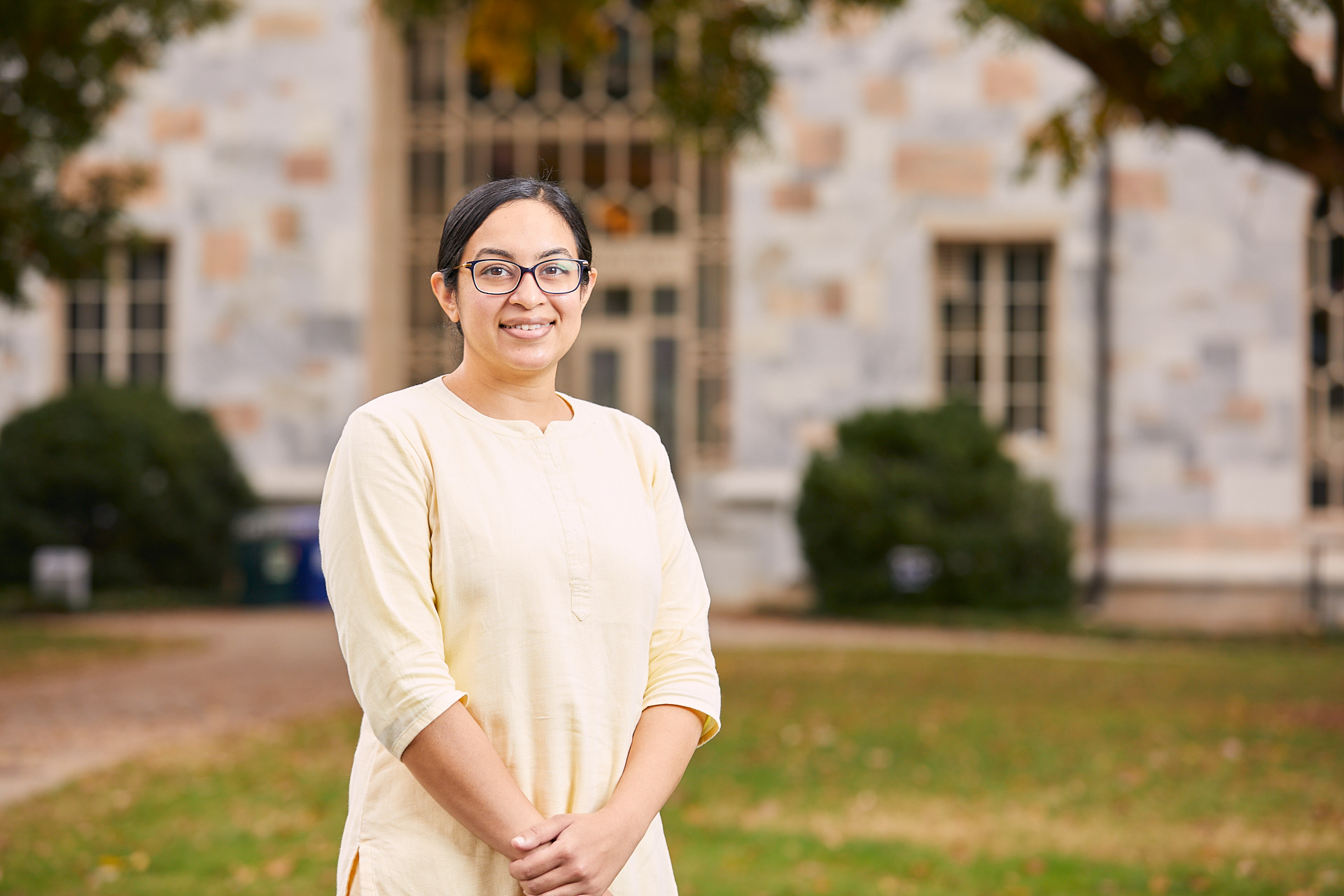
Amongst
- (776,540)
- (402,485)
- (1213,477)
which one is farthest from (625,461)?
(1213,477)

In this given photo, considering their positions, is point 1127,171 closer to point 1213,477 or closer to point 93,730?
point 1213,477

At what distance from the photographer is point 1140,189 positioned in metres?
15.4

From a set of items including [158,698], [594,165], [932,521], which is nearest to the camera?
[158,698]

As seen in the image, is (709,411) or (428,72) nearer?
(709,411)

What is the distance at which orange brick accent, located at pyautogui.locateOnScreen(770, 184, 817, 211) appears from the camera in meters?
15.7

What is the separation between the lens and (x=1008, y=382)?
52.5 ft

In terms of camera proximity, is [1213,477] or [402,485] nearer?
[402,485]

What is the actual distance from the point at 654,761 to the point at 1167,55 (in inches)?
263

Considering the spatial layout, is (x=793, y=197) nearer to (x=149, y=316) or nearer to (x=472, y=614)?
(x=149, y=316)

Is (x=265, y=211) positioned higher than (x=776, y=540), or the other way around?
(x=265, y=211)

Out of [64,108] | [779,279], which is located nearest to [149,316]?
[64,108]

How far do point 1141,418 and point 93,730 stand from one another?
36.8 feet

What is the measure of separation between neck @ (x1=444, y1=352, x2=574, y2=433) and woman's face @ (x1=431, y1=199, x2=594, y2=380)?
0.01m

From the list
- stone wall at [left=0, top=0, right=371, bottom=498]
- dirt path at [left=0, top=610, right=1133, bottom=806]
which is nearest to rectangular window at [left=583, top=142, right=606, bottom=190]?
stone wall at [left=0, top=0, right=371, bottom=498]
